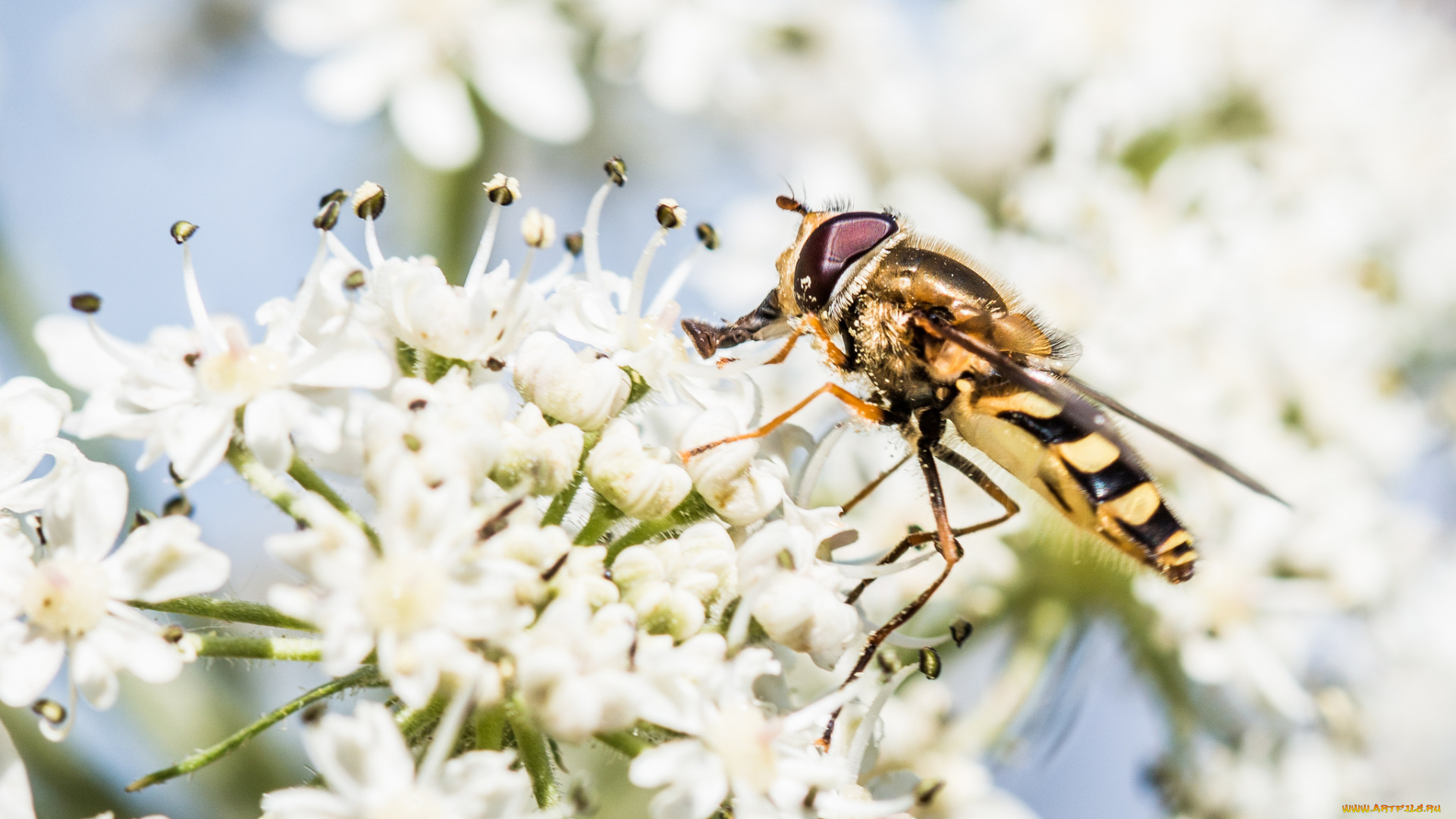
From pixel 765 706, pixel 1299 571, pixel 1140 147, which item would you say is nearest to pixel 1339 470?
pixel 1299 571

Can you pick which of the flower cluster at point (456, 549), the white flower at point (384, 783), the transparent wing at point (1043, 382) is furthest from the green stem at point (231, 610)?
the transparent wing at point (1043, 382)

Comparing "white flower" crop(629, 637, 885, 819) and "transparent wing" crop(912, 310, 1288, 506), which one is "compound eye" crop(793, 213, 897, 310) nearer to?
"transparent wing" crop(912, 310, 1288, 506)

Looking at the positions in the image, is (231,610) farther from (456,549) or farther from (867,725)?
(867,725)

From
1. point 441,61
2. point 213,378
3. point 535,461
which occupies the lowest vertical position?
→ point 213,378

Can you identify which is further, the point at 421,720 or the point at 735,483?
the point at 735,483

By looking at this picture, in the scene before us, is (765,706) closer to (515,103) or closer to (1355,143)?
(515,103)

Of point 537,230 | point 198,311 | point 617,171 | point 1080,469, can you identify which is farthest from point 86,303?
point 1080,469

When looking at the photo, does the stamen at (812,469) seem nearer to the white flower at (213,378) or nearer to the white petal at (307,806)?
the white flower at (213,378)

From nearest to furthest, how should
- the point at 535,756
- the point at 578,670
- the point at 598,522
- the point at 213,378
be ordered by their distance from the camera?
1. the point at 578,670
2. the point at 535,756
3. the point at 213,378
4. the point at 598,522
